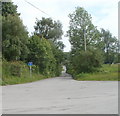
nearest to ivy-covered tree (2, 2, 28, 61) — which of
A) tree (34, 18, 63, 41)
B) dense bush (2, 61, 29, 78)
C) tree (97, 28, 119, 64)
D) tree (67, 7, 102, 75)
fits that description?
dense bush (2, 61, 29, 78)

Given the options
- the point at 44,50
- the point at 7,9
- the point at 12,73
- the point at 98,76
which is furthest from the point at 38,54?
the point at 98,76

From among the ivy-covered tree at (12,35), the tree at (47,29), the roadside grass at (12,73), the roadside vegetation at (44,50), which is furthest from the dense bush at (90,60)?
the tree at (47,29)

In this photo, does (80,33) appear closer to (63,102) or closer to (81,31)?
→ (81,31)

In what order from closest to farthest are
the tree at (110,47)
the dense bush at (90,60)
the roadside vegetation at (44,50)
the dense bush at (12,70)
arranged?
the dense bush at (12,70)
the roadside vegetation at (44,50)
the dense bush at (90,60)
the tree at (110,47)

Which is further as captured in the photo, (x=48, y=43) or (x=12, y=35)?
(x=48, y=43)

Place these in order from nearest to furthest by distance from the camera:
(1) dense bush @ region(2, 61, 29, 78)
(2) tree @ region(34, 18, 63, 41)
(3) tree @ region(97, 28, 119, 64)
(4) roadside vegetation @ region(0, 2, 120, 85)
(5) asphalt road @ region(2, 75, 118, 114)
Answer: (5) asphalt road @ region(2, 75, 118, 114) < (1) dense bush @ region(2, 61, 29, 78) < (4) roadside vegetation @ region(0, 2, 120, 85) < (2) tree @ region(34, 18, 63, 41) < (3) tree @ region(97, 28, 119, 64)

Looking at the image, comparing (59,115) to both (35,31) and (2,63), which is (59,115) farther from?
(35,31)

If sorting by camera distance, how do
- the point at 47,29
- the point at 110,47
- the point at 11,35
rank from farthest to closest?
the point at 110,47 → the point at 47,29 → the point at 11,35

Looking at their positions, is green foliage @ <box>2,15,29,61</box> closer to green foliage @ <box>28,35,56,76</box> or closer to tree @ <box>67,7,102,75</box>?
green foliage @ <box>28,35,56,76</box>

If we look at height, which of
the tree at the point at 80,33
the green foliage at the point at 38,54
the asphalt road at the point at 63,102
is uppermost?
the tree at the point at 80,33

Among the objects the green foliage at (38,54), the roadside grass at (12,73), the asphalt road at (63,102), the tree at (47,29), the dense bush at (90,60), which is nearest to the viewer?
the asphalt road at (63,102)

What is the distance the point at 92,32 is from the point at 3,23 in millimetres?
20957

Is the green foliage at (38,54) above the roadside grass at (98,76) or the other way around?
above

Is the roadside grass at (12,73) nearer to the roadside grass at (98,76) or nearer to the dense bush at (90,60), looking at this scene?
the roadside grass at (98,76)
